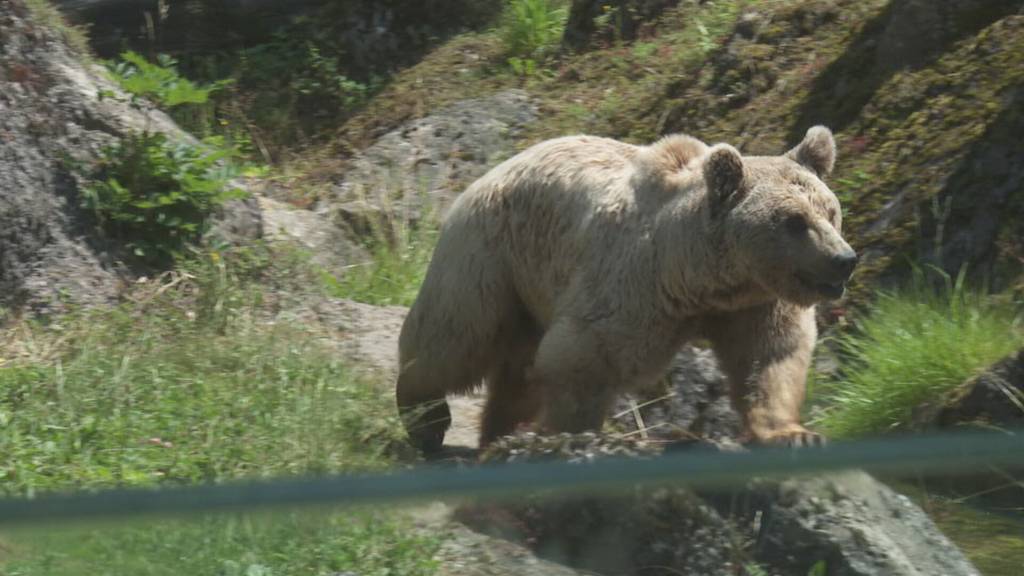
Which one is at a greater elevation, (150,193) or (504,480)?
(504,480)

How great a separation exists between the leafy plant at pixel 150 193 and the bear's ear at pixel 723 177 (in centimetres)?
306

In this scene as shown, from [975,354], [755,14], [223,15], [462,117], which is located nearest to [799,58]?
[755,14]

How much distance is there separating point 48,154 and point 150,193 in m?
0.54

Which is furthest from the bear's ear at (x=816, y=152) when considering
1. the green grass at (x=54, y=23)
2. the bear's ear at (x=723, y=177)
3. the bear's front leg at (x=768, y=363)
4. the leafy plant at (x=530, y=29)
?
the leafy plant at (x=530, y=29)

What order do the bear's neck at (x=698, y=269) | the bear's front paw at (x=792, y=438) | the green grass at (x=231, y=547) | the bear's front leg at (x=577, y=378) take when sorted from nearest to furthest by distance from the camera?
1. the green grass at (x=231, y=547)
2. the bear's front paw at (x=792, y=438)
3. the bear's neck at (x=698, y=269)
4. the bear's front leg at (x=577, y=378)

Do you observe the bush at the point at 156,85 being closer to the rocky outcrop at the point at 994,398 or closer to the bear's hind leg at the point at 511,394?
the bear's hind leg at the point at 511,394

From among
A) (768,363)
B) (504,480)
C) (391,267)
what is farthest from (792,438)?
(391,267)

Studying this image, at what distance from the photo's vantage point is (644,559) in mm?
3861

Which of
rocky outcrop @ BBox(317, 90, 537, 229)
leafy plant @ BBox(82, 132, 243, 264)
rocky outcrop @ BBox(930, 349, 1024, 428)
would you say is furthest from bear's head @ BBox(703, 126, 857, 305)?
rocky outcrop @ BBox(317, 90, 537, 229)

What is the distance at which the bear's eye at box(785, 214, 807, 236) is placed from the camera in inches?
222

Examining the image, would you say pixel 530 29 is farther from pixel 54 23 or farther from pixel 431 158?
pixel 54 23

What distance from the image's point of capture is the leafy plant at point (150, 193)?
7711 mm

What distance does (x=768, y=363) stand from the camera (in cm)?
567

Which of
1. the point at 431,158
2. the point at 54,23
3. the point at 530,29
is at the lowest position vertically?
the point at 431,158
